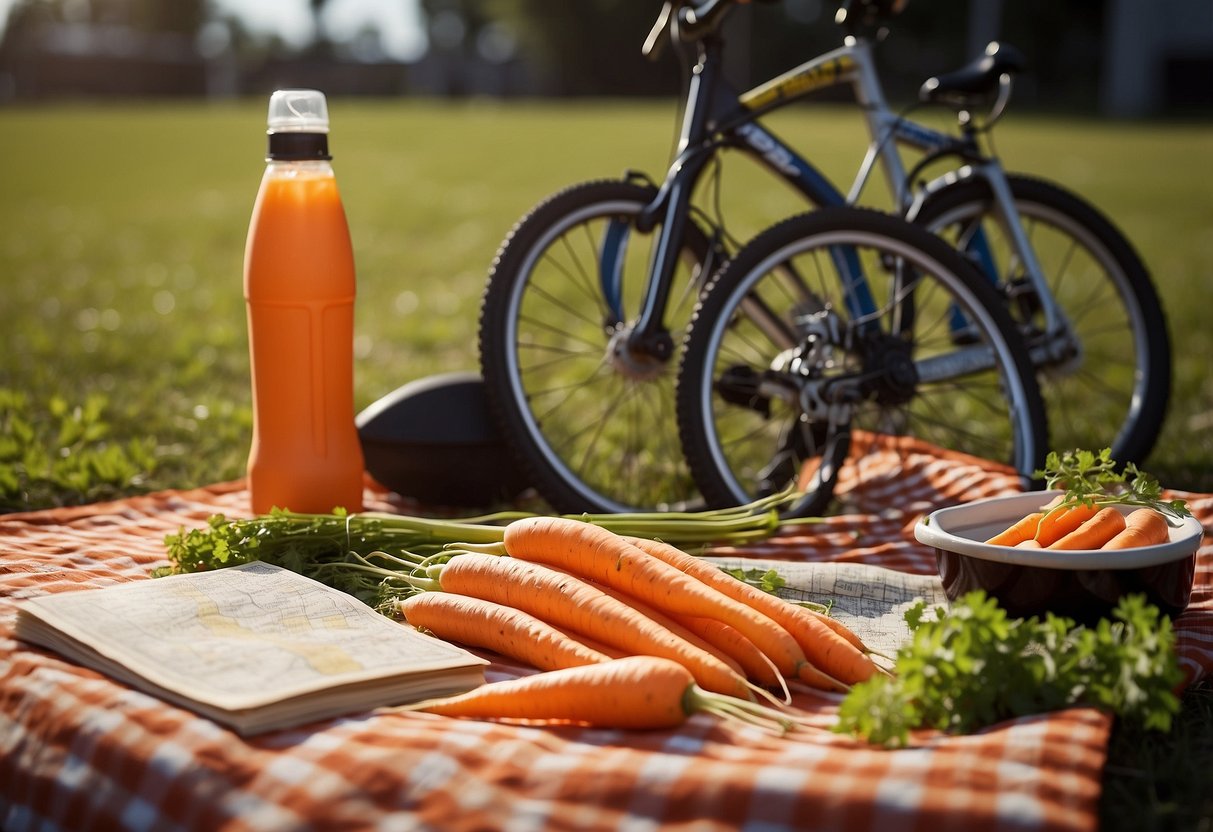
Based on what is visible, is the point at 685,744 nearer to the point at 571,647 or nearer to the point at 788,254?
the point at 571,647

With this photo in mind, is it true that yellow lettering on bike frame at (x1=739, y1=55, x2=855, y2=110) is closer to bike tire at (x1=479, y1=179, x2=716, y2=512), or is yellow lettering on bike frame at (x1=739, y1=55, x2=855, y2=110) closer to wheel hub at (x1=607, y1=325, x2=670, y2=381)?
bike tire at (x1=479, y1=179, x2=716, y2=512)

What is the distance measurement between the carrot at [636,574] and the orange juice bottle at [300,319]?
73 cm

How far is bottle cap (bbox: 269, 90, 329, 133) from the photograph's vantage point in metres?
2.82

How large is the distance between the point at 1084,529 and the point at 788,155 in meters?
1.65

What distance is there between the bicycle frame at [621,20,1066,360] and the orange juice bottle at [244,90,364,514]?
0.76 m

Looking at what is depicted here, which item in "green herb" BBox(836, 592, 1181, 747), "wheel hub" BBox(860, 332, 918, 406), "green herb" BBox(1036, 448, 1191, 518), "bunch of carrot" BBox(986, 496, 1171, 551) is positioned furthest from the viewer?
"wheel hub" BBox(860, 332, 918, 406)

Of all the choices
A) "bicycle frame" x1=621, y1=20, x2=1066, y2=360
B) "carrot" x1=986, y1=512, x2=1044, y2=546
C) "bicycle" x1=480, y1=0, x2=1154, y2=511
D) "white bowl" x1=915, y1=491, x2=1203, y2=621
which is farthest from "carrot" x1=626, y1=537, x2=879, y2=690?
"bicycle frame" x1=621, y1=20, x2=1066, y2=360

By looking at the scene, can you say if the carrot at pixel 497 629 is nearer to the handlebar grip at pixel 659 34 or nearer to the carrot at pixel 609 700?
the carrot at pixel 609 700

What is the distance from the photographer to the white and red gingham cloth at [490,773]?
160 centimetres

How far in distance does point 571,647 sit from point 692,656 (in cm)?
22

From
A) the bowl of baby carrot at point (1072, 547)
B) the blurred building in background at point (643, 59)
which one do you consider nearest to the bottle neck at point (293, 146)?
the bowl of baby carrot at point (1072, 547)

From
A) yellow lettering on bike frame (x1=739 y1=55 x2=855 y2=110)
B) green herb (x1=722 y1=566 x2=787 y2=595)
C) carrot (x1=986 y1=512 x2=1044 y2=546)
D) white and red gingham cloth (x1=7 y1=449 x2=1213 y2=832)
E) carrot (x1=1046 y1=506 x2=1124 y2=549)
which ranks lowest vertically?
white and red gingham cloth (x1=7 y1=449 x2=1213 y2=832)

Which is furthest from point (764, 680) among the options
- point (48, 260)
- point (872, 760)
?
point (48, 260)

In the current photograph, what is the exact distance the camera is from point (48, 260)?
934cm
